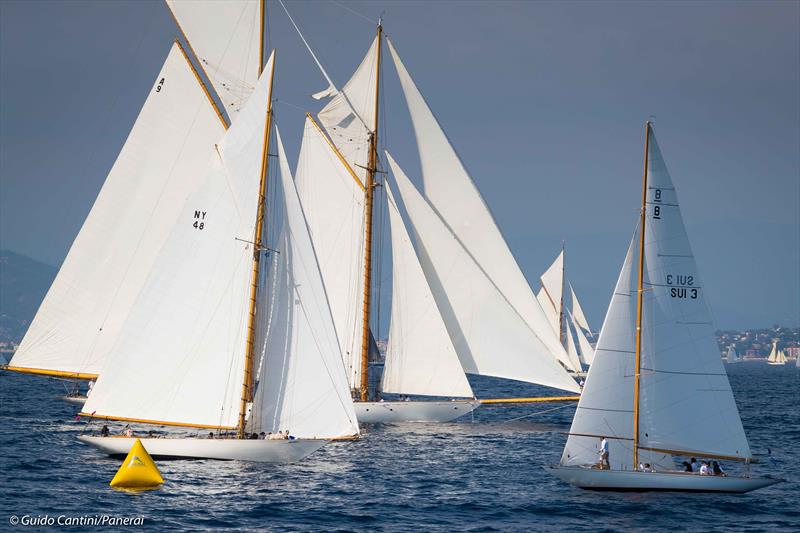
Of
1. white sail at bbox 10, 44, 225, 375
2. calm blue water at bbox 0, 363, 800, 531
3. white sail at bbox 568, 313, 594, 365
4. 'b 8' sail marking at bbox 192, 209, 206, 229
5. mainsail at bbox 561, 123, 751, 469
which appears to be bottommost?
calm blue water at bbox 0, 363, 800, 531

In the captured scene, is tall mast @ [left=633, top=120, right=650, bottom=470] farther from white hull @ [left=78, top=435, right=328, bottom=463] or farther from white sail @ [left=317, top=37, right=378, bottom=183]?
white sail @ [left=317, top=37, right=378, bottom=183]

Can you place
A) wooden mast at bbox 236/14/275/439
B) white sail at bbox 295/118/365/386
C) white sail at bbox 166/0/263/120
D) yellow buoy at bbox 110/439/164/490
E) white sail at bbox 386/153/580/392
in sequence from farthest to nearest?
white sail at bbox 295/118/365/386
white sail at bbox 386/153/580/392
white sail at bbox 166/0/263/120
wooden mast at bbox 236/14/275/439
yellow buoy at bbox 110/439/164/490

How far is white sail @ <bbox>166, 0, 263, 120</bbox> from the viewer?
5678cm

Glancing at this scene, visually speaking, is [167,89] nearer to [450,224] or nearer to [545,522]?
[450,224]

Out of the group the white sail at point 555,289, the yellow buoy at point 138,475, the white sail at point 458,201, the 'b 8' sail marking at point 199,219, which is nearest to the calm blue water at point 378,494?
the yellow buoy at point 138,475

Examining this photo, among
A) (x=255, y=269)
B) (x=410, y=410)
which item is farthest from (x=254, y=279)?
(x=410, y=410)

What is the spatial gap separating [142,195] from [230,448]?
20.9 meters

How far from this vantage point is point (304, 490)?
42.1 meters

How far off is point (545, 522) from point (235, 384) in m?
14.3

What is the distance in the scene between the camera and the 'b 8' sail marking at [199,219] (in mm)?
45188

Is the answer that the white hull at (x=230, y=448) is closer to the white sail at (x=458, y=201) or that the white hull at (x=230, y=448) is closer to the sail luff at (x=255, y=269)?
the sail luff at (x=255, y=269)

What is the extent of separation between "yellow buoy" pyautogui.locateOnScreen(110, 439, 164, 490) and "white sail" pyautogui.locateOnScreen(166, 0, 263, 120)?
2116 cm

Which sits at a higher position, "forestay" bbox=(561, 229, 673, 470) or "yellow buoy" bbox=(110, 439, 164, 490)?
"forestay" bbox=(561, 229, 673, 470)

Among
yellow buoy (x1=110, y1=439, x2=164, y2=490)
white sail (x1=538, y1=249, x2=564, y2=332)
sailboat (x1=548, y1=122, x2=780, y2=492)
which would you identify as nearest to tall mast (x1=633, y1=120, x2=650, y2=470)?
sailboat (x1=548, y1=122, x2=780, y2=492)
